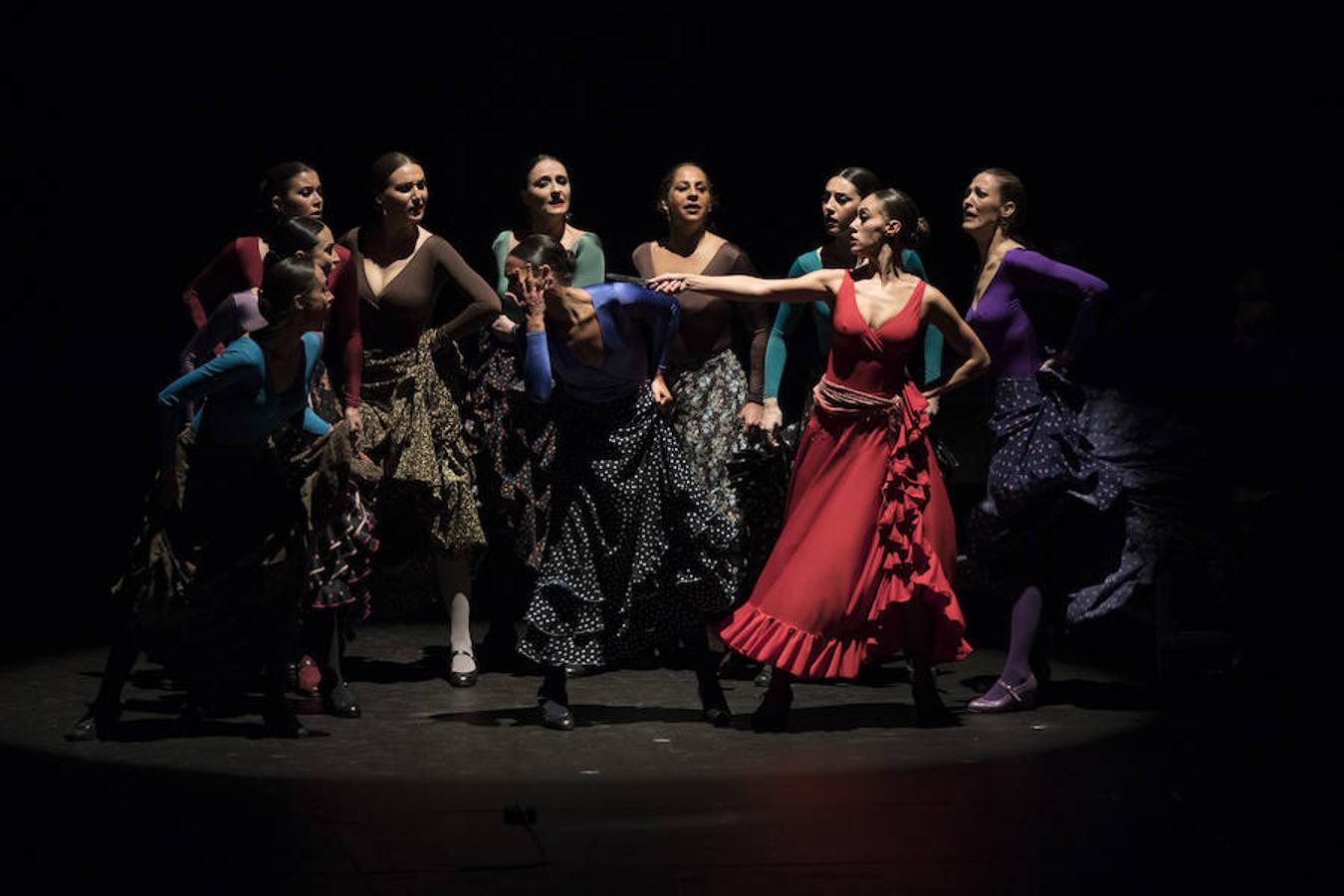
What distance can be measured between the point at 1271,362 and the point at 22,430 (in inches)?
202

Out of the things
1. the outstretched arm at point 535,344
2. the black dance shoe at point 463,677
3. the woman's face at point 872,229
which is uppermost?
the woman's face at point 872,229

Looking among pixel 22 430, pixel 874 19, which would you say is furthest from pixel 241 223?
pixel 874 19

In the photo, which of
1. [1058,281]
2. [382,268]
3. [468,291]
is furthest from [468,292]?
[1058,281]

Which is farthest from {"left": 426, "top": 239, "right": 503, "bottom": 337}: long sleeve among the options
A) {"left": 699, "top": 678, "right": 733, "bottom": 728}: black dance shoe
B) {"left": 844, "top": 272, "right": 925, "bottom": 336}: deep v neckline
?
{"left": 699, "top": 678, "right": 733, "bottom": 728}: black dance shoe

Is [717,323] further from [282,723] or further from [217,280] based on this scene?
[282,723]

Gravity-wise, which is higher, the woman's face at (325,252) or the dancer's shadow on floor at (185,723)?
the woman's face at (325,252)

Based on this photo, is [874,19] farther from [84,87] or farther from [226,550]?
[226,550]

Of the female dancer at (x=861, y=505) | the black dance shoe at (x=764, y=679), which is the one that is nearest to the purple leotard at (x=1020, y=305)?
the female dancer at (x=861, y=505)

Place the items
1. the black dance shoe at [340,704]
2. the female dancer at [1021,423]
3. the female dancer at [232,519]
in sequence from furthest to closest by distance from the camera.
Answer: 1. the female dancer at [1021,423]
2. the black dance shoe at [340,704]
3. the female dancer at [232,519]

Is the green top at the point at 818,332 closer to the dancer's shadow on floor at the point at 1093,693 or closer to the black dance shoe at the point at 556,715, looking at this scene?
the dancer's shadow on floor at the point at 1093,693

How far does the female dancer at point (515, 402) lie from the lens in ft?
24.4

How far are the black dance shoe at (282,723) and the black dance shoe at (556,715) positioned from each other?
631mm

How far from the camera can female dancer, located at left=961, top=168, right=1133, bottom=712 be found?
6.77 m

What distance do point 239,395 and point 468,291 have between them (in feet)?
4.33
